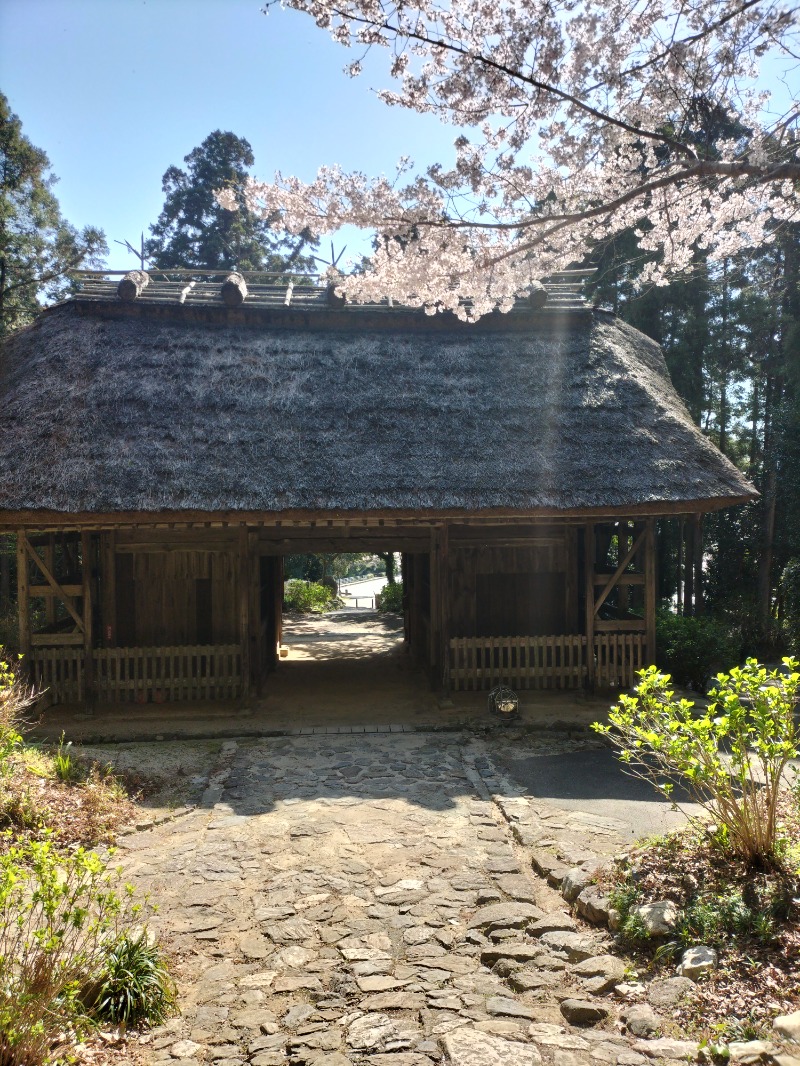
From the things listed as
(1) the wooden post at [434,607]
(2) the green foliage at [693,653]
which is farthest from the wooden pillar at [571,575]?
(1) the wooden post at [434,607]

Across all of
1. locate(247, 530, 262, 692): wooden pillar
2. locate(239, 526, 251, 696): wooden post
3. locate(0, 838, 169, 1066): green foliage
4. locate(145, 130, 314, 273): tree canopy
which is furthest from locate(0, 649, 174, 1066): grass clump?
locate(145, 130, 314, 273): tree canopy

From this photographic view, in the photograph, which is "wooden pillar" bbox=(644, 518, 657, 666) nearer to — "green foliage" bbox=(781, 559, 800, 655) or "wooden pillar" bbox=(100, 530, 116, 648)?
"green foliage" bbox=(781, 559, 800, 655)

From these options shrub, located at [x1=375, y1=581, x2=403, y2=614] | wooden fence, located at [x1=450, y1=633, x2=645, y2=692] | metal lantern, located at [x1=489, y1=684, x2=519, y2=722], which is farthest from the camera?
shrub, located at [x1=375, y1=581, x2=403, y2=614]

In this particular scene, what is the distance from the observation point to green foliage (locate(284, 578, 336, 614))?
22.8m

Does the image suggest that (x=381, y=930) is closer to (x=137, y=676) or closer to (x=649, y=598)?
(x=137, y=676)

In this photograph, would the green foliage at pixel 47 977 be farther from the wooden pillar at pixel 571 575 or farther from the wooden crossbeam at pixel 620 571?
the wooden pillar at pixel 571 575

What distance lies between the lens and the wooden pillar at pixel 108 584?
10.1 m

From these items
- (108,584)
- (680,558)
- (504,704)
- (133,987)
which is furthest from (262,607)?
(680,558)

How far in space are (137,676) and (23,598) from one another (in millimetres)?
1804

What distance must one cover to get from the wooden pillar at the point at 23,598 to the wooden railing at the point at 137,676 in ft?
0.56

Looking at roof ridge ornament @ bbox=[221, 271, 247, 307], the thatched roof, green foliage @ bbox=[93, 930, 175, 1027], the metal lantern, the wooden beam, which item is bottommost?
the metal lantern

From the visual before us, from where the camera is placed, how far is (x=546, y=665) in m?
10.1

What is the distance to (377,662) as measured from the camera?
1351cm

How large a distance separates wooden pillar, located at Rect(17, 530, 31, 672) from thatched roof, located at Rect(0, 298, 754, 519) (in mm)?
1124
